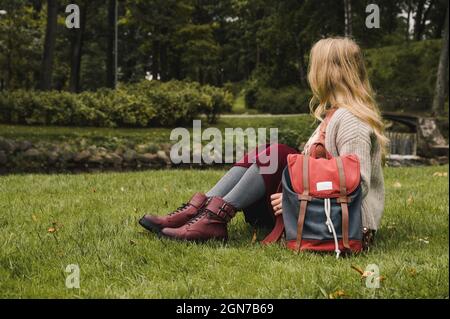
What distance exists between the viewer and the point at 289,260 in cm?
305

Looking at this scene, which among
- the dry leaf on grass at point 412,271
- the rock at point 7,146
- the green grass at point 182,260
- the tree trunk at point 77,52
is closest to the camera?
the green grass at point 182,260

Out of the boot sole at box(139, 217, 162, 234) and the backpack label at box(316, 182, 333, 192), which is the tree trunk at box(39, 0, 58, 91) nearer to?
the boot sole at box(139, 217, 162, 234)

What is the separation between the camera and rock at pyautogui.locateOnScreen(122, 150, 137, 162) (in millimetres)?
11164

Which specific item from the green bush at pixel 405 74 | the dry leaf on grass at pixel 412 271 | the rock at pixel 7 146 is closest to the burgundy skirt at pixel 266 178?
the dry leaf on grass at pixel 412 271

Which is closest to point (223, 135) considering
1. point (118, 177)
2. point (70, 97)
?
point (70, 97)

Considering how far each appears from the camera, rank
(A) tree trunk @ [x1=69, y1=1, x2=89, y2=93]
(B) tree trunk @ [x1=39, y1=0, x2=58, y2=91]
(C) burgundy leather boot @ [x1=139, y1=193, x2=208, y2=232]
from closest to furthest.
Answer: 1. (C) burgundy leather boot @ [x1=139, y1=193, x2=208, y2=232]
2. (B) tree trunk @ [x1=39, y1=0, x2=58, y2=91]
3. (A) tree trunk @ [x1=69, y1=1, x2=89, y2=93]

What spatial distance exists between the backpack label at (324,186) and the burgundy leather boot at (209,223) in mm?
572

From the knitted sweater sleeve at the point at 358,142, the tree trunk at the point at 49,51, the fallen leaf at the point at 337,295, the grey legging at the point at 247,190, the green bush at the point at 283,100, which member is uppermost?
the tree trunk at the point at 49,51

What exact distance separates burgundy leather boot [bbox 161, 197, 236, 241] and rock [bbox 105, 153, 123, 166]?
7.76 metres

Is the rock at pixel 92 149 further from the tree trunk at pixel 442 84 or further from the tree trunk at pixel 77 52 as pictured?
the tree trunk at pixel 77 52

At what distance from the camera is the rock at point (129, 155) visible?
440 inches

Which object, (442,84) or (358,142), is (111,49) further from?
(358,142)

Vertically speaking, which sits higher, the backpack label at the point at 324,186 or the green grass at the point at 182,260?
the backpack label at the point at 324,186

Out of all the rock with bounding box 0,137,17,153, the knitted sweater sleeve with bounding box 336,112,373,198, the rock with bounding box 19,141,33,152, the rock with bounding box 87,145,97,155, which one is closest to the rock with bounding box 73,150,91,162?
the rock with bounding box 87,145,97,155
